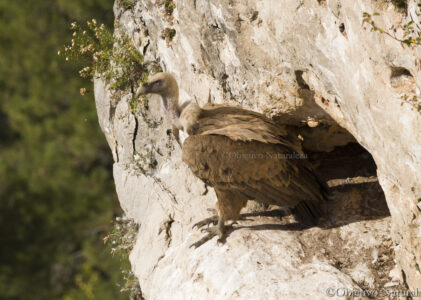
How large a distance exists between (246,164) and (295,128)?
1375mm

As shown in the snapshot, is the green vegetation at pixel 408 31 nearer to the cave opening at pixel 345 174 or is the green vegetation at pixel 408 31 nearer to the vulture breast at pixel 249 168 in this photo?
the vulture breast at pixel 249 168

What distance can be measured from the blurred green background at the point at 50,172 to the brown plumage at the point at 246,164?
23.8 feet

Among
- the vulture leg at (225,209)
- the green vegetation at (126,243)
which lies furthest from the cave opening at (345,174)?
the green vegetation at (126,243)

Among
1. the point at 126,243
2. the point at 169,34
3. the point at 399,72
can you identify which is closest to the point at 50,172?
the point at 126,243

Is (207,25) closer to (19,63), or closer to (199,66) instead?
(199,66)

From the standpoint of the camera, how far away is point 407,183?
4219mm

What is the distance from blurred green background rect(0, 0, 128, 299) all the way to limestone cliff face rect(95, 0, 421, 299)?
18.6 feet

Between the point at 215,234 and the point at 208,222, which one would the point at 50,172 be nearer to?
the point at 208,222

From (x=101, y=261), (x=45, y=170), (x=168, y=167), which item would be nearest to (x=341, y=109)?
(x=168, y=167)

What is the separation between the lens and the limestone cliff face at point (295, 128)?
13.8ft

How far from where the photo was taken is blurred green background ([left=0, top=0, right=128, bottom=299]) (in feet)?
44.8

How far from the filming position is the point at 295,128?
6.58 metres

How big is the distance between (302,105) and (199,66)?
151 cm

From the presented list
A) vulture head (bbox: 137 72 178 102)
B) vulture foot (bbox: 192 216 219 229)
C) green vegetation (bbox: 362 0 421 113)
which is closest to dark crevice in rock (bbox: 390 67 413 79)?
green vegetation (bbox: 362 0 421 113)
